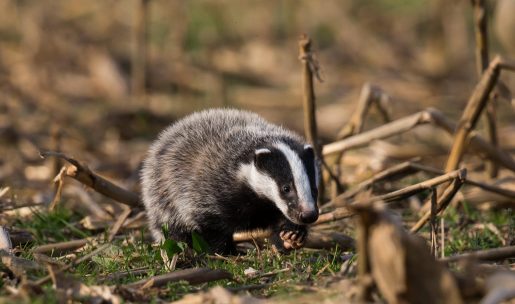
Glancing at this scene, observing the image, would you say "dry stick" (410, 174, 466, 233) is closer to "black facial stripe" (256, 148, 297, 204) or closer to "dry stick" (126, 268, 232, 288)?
"black facial stripe" (256, 148, 297, 204)

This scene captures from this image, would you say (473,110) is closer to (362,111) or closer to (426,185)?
(362,111)

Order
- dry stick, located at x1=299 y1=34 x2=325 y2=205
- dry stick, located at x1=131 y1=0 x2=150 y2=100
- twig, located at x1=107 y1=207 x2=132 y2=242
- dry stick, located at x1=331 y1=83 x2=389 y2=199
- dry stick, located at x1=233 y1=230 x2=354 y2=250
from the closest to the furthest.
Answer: dry stick, located at x1=233 y1=230 x2=354 y2=250 → twig, located at x1=107 y1=207 x2=132 y2=242 → dry stick, located at x1=299 y1=34 x2=325 y2=205 → dry stick, located at x1=331 y1=83 x2=389 y2=199 → dry stick, located at x1=131 y1=0 x2=150 y2=100

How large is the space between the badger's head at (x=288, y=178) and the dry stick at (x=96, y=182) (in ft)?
4.25

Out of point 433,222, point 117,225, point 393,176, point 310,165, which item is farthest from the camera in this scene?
point 393,176

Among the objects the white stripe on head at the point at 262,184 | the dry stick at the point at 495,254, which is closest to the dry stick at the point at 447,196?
the dry stick at the point at 495,254

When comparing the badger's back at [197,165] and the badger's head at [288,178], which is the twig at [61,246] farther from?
the badger's head at [288,178]

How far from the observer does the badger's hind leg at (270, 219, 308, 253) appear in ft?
20.8

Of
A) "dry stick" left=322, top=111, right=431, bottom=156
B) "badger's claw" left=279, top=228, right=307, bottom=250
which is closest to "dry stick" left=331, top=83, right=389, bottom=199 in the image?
"dry stick" left=322, top=111, right=431, bottom=156

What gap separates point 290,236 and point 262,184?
422 millimetres

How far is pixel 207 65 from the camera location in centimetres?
1434

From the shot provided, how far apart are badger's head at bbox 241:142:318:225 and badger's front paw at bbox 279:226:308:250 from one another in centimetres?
24

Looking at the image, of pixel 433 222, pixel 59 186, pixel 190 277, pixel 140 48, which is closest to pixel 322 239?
pixel 433 222

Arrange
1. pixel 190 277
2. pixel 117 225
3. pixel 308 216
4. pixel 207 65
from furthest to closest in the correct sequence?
1. pixel 207 65
2. pixel 117 225
3. pixel 308 216
4. pixel 190 277

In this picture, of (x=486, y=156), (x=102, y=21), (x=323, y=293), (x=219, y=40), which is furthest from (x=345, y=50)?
(x=323, y=293)
